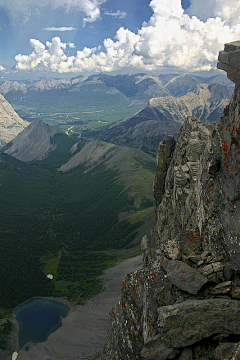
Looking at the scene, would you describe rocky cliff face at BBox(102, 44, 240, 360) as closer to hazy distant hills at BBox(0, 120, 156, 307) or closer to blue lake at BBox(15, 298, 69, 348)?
blue lake at BBox(15, 298, 69, 348)

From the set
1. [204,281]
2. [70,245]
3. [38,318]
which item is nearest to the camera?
[204,281]

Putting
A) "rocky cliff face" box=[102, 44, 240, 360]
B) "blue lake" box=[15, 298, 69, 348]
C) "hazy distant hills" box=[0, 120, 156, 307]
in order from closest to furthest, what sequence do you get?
"rocky cliff face" box=[102, 44, 240, 360], "blue lake" box=[15, 298, 69, 348], "hazy distant hills" box=[0, 120, 156, 307]

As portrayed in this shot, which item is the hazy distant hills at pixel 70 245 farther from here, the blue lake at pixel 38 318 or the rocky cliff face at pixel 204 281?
the rocky cliff face at pixel 204 281

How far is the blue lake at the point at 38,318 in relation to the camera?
95312 millimetres

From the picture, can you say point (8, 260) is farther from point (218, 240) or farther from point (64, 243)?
point (218, 240)

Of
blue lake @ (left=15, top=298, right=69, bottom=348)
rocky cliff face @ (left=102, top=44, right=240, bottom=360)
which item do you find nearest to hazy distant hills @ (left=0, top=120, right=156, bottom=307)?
blue lake @ (left=15, top=298, right=69, bottom=348)

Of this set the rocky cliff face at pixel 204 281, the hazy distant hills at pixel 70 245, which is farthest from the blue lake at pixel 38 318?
the rocky cliff face at pixel 204 281

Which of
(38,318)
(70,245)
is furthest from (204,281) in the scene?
(70,245)

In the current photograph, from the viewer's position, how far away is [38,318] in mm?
104438

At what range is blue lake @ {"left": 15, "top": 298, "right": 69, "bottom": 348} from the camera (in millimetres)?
95312

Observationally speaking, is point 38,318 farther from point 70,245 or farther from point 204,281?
point 204,281

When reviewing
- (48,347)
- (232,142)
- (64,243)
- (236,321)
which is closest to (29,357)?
(48,347)

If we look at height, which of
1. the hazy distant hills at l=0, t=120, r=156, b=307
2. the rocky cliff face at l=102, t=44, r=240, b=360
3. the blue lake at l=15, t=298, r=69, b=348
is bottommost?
the blue lake at l=15, t=298, r=69, b=348

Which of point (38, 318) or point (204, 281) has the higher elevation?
point (204, 281)
